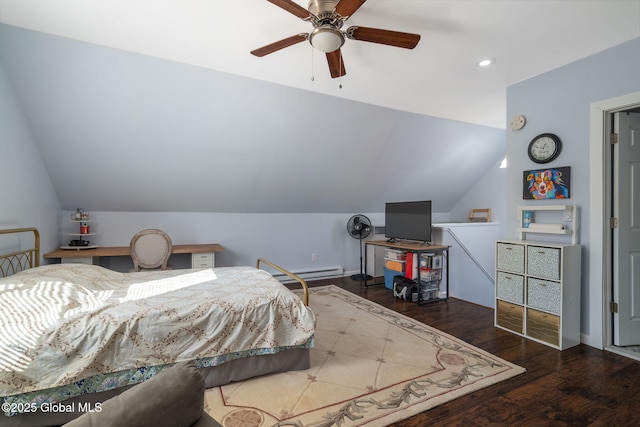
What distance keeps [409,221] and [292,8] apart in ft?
11.7

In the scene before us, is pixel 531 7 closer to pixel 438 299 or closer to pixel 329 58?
pixel 329 58

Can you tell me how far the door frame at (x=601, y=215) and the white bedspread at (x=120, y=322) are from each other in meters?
2.77

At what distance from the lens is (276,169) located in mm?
4656

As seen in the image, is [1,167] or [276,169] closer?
[1,167]

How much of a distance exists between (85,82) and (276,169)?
2.42 m

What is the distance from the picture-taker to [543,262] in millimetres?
2977

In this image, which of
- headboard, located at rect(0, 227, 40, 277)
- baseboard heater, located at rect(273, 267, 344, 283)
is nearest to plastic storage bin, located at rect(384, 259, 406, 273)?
baseboard heater, located at rect(273, 267, 344, 283)

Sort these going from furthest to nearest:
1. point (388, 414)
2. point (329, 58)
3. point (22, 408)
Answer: point (329, 58), point (388, 414), point (22, 408)

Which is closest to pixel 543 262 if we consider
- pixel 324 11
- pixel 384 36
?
pixel 384 36

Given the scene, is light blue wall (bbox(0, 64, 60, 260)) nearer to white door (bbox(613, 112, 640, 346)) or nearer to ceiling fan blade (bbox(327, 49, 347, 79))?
ceiling fan blade (bbox(327, 49, 347, 79))

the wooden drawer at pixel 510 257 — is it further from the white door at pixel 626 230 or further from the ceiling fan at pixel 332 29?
the ceiling fan at pixel 332 29

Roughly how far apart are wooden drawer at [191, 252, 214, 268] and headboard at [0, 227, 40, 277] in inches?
65.6

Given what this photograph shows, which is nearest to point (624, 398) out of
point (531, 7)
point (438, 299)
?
point (438, 299)

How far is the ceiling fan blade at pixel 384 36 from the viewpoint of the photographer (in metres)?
2.01
